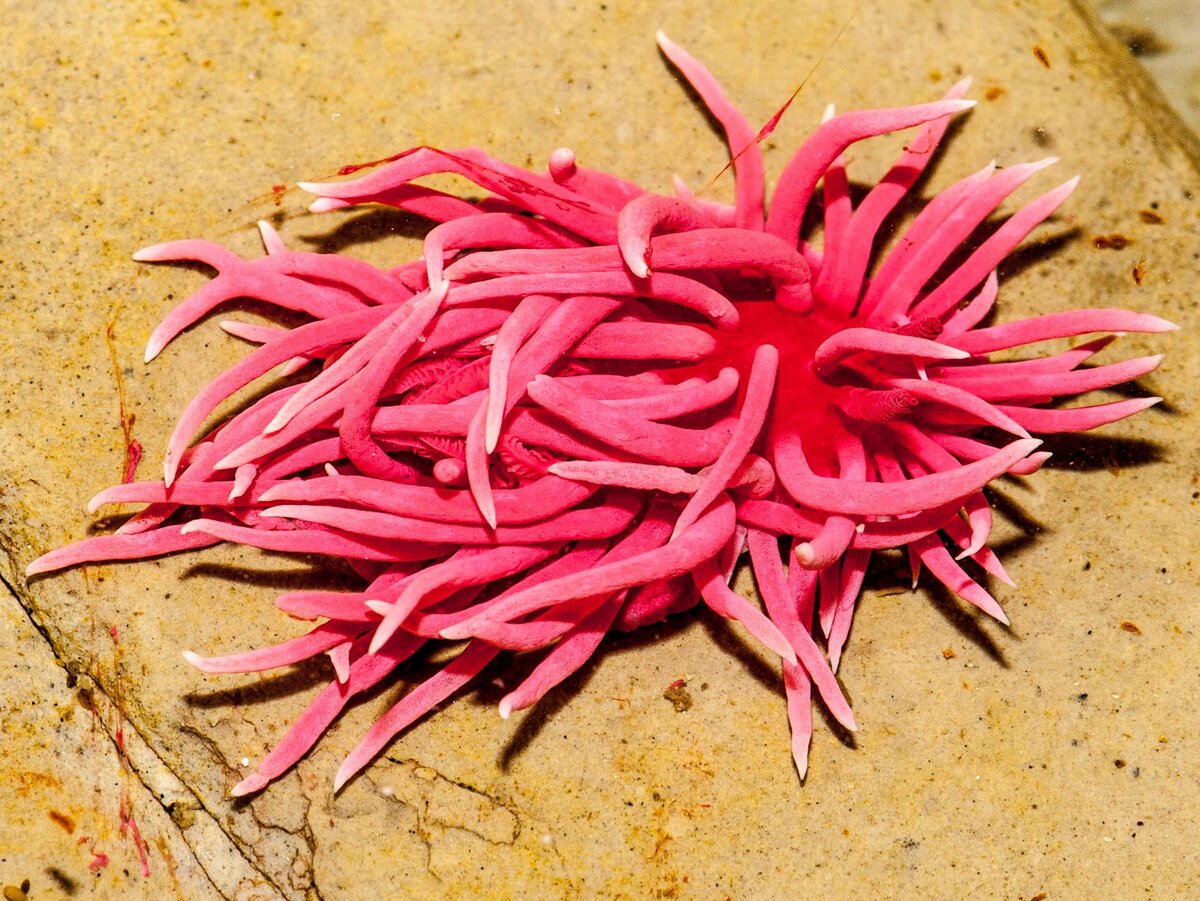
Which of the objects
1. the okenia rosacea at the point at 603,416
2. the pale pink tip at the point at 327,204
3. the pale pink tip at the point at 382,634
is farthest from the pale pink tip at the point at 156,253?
the pale pink tip at the point at 382,634

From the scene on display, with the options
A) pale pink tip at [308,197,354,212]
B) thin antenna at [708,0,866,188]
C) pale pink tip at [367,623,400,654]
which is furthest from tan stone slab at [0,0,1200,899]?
pale pink tip at [367,623,400,654]

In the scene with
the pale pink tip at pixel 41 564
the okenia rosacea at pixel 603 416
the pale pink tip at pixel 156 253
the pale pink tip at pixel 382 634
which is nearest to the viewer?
the pale pink tip at pixel 382 634

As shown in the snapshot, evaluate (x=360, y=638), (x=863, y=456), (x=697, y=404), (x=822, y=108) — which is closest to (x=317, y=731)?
(x=360, y=638)

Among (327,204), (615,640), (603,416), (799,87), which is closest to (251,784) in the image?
(615,640)

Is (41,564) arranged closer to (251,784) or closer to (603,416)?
(251,784)

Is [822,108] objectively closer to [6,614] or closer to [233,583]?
[233,583]

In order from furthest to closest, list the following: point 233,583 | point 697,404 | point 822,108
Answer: point 822,108 < point 233,583 < point 697,404

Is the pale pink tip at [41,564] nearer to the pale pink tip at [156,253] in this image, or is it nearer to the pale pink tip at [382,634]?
the pale pink tip at [156,253]

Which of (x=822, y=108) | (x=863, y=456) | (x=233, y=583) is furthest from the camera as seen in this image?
(x=822, y=108)
